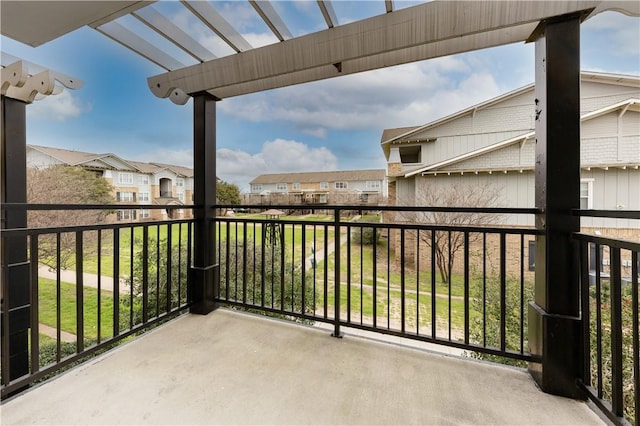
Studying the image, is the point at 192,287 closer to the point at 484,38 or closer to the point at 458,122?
the point at 484,38

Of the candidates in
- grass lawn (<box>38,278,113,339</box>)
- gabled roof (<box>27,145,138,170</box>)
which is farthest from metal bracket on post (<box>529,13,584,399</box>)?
gabled roof (<box>27,145,138,170</box>)

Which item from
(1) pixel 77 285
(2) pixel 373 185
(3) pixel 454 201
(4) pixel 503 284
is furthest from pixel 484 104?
(1) pixel 77 285

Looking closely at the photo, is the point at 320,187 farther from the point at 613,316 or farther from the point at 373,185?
the point at 613,316

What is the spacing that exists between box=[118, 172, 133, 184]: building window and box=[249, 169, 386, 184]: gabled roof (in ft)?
→ 5.20

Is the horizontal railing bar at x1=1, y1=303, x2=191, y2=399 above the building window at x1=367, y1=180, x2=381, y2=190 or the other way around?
the other way around

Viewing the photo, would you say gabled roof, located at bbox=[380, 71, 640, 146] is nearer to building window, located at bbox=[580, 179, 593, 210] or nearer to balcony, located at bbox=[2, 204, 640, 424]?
building window, located at bbox=[580, 179, 593, 210]

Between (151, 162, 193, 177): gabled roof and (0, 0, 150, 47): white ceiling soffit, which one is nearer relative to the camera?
(0, 0, 150, 47): white ceiling soffit

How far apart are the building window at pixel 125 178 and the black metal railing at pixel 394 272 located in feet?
5.46

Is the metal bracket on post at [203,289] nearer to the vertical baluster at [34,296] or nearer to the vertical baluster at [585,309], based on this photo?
the vertical baluster at [34,296]

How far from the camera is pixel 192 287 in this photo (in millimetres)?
2498

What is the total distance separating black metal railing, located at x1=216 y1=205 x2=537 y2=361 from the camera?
1.73 metres

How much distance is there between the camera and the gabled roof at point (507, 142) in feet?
7.81

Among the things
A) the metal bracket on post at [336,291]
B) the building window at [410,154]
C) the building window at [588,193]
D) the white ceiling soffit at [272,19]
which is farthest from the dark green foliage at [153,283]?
the building window at [588,193]

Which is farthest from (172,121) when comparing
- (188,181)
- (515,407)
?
(515,407)
